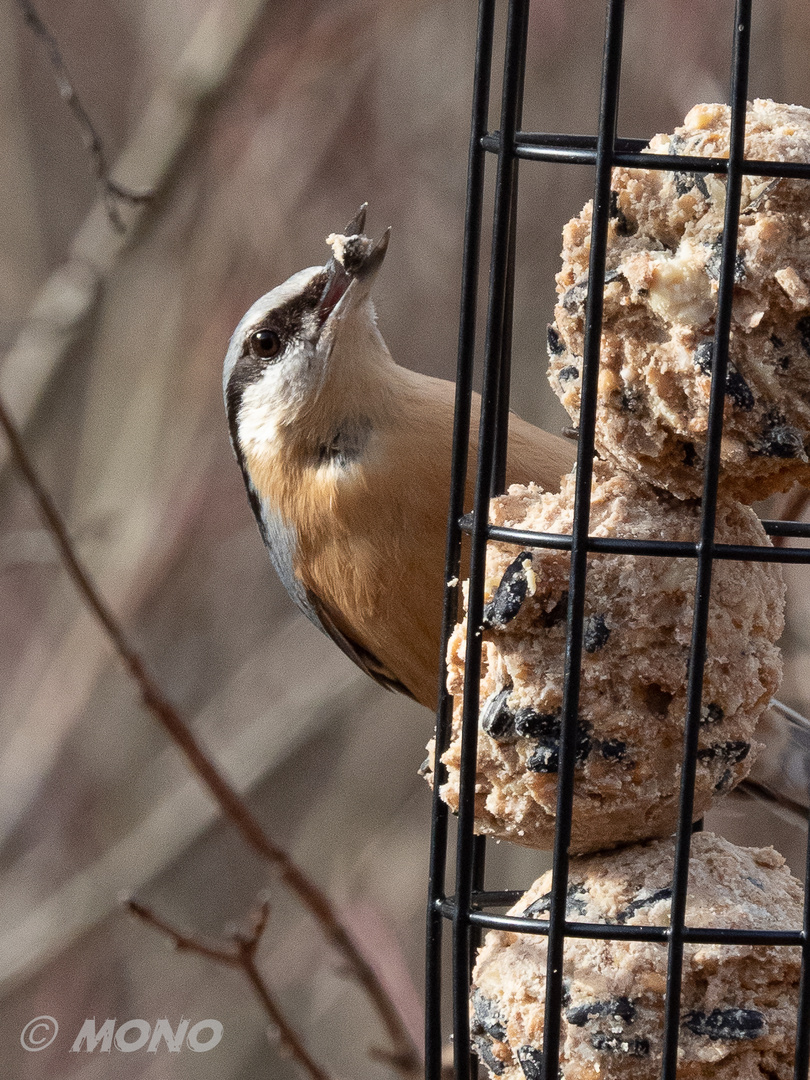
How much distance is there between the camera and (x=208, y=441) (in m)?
5.37

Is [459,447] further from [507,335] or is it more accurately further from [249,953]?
[249,953]

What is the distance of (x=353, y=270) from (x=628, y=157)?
57.0 inches

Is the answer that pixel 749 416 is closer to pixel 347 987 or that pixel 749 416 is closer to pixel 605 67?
pixel 605 67

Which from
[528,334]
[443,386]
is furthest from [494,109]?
[443,386]

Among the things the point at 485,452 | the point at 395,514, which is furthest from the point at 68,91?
the point at 485,452

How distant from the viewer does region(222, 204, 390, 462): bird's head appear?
2967mm

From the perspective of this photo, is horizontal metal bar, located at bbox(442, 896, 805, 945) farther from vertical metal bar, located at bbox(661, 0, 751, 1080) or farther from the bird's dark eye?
the bird's dark eye

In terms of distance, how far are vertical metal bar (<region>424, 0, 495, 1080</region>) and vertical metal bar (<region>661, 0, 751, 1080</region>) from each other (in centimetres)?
36

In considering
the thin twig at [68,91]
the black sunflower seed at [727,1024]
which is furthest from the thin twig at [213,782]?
the black sunflower seed at [727,1024]

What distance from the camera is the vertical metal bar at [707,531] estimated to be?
4.88 feet

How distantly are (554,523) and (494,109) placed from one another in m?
3.74

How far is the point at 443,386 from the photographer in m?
3.13

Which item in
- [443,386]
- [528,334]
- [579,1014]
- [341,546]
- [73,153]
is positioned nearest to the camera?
[579,1014]

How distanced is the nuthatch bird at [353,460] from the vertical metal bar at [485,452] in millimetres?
973
